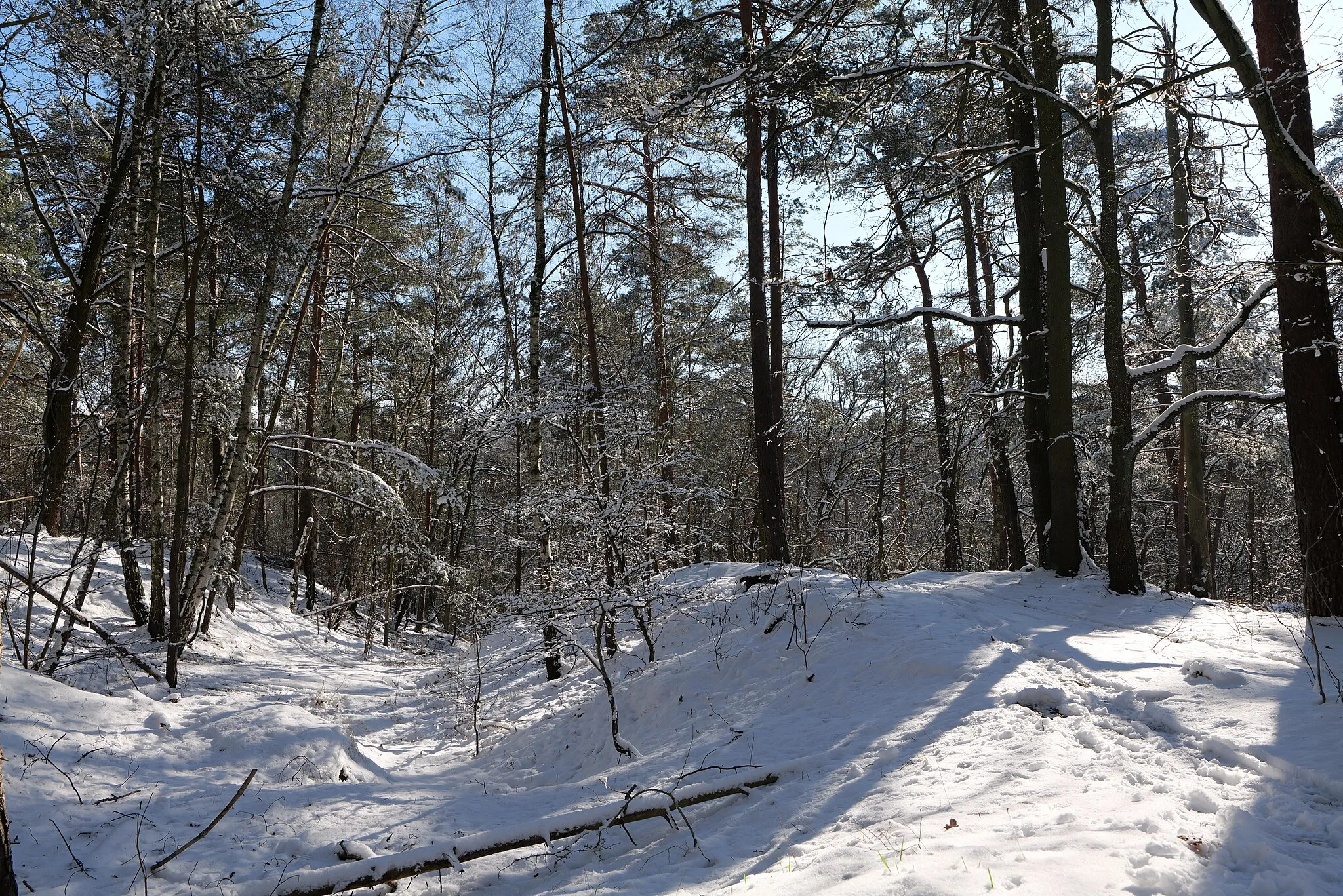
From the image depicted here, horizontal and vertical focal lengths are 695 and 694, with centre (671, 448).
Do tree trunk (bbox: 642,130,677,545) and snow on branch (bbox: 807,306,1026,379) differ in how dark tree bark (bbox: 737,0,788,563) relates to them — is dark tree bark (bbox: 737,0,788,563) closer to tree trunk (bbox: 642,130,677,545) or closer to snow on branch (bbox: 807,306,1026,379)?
snow on branch (bbox: 807,306,1026,379)

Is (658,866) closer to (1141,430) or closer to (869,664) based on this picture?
(869,664)

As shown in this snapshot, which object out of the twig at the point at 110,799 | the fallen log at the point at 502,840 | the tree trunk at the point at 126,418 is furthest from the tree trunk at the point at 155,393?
the fallen log at the point at 502,840

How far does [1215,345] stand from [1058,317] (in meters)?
1.86

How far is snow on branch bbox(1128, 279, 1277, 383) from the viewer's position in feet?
20.4

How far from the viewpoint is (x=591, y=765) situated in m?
6.31

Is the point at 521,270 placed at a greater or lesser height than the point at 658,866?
greater

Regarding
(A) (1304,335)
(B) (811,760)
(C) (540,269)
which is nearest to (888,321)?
(A) (1304,335)

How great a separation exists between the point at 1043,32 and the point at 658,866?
950cm

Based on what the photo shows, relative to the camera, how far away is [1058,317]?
856 centimetres

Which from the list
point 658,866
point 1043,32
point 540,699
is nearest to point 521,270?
point 540,699

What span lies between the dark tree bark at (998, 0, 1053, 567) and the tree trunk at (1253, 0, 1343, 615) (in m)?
2.96

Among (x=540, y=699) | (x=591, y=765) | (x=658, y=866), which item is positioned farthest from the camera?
(x=540, y=699)

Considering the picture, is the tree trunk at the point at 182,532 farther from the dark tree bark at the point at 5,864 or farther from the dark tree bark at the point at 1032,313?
the dark tree bark at the point at 1032,313

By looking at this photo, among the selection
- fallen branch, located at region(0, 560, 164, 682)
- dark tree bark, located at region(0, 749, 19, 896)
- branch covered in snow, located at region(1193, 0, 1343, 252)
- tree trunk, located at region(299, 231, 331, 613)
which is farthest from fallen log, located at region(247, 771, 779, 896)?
tree trunk, located at region(299, 231, 331, 613)
